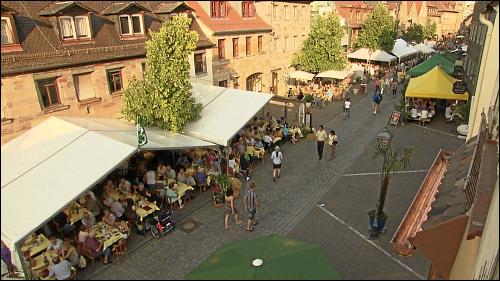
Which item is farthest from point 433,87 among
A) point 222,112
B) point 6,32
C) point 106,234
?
point 6,32

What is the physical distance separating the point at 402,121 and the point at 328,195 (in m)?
10.5

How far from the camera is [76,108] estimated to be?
51.1 ft

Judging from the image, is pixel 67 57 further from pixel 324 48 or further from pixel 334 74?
pixel 324 48

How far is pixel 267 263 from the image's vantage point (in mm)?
6762

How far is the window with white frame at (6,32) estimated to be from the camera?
520 inches

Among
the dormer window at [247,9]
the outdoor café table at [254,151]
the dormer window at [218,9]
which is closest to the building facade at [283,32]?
the dormer window at [247,9]

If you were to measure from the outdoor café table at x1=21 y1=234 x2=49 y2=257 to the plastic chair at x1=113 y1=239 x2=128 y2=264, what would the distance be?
1.67m

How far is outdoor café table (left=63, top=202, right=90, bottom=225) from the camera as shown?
1075cm

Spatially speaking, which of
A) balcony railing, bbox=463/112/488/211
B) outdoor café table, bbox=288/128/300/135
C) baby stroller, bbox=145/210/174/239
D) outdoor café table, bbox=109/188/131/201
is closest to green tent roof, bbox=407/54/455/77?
outdoor café table, bbox=288/128/300/135

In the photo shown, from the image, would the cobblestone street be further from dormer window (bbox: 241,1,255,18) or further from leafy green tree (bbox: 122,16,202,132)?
dormer window (bbox: 241,1,255,18)

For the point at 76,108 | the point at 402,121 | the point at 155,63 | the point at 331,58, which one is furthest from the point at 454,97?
the point at 76,108

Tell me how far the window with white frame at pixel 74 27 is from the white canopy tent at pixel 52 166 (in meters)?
4.53

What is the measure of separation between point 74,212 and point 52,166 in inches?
64.5

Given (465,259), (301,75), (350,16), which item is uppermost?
(350,16)
